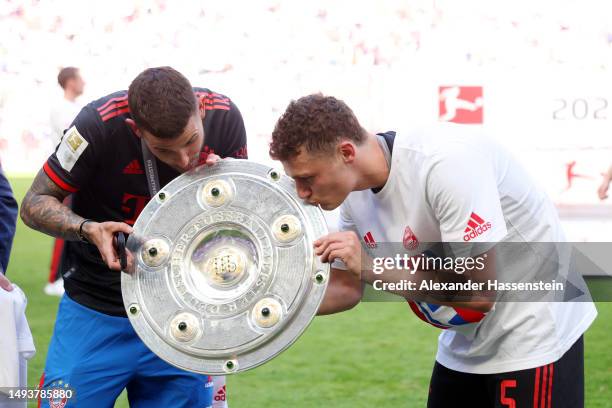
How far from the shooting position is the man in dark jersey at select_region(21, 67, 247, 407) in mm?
2924

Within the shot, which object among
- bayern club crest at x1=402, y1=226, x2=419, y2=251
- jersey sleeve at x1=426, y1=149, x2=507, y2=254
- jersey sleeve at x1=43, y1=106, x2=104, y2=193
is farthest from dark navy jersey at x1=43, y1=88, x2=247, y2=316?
jersey sleeve at x1=426, y1=149, x2=507, y2=254

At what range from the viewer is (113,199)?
329 centimetres

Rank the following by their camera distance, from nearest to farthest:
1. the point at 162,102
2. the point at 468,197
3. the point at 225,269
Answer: the point at 468,197, the point at 225,269, the point at 162,102

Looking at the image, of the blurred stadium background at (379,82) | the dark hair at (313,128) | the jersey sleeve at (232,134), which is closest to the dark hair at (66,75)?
the blurred stadium background at (379,82)

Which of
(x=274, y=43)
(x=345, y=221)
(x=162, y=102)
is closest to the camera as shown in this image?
(x=162, y=102)

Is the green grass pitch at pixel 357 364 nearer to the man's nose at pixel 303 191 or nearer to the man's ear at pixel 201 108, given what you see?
the man's ear at pixel 201 108

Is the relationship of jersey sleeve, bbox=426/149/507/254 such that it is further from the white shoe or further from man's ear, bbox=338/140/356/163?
the white shoe

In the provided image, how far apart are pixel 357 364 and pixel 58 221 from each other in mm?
3638

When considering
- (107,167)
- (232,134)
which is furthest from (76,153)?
(232,134)

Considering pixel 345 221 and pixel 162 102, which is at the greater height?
pixel 162 102

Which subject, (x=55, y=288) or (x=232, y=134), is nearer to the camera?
(x=232, y=134)

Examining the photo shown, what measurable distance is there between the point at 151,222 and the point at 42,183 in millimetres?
557

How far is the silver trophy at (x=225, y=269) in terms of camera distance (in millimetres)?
2604

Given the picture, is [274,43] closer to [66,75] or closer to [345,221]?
[66,75]
